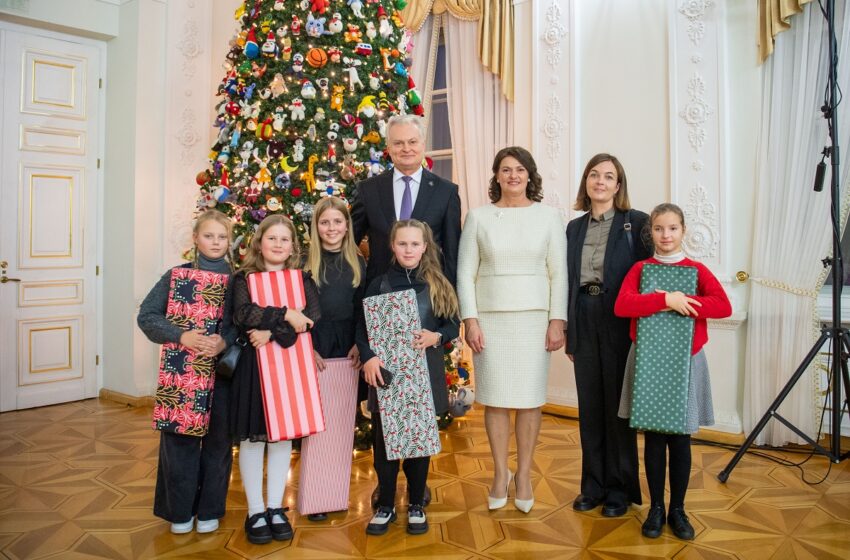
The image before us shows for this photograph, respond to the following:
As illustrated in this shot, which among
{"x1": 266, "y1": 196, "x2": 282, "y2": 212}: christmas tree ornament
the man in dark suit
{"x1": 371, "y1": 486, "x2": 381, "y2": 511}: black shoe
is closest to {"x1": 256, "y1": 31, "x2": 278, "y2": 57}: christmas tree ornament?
{"x1": 266, "y1": 196, "x2": 282, "y2": 212}: christmas tree ornament

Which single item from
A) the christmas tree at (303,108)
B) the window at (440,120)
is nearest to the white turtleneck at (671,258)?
the christmas tree at (303,108)

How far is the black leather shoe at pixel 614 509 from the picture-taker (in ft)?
8.77

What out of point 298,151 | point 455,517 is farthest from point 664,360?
point 298,151

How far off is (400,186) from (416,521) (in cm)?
141

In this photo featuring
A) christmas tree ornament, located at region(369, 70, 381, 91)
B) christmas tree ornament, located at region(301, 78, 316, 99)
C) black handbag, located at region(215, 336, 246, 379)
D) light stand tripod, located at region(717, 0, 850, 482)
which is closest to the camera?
black handbag, located at region(215, 336, 246, 379)

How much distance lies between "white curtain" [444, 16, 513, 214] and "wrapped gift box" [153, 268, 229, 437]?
2756mm

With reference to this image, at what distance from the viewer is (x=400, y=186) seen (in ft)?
9.19

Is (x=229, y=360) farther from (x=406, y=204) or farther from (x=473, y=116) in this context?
(x=473, y=116)

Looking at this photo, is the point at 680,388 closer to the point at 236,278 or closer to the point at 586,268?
the point at 586,268

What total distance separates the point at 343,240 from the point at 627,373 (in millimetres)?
1305

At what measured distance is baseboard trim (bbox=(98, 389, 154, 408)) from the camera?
4816 mm

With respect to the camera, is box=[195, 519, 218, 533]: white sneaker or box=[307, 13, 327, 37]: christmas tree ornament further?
box=[307, 13, 327, 37]: christmas tree ornament

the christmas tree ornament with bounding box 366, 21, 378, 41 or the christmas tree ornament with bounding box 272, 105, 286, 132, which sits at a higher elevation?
the christmas tree ornament with bounding box 366, 21, 378, 41

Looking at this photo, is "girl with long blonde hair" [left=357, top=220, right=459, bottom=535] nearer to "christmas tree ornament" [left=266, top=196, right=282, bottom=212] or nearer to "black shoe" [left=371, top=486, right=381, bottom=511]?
"black shoe" [left=371, top=486, right=381, bottom=511]
